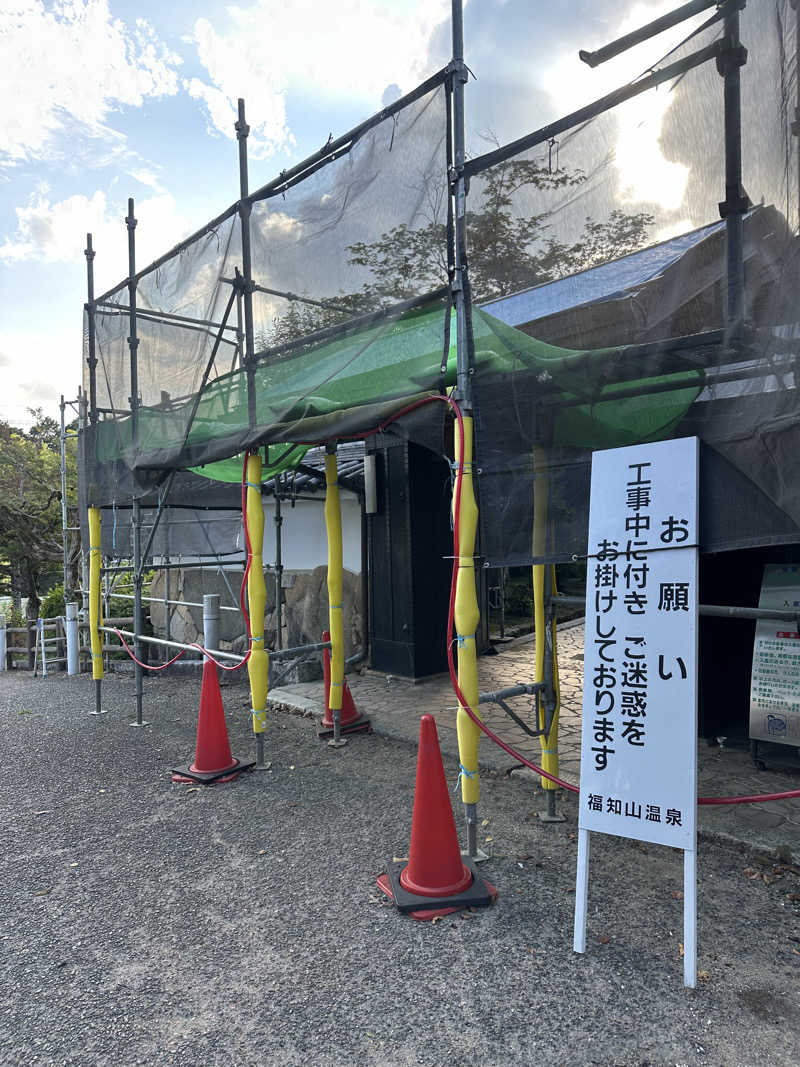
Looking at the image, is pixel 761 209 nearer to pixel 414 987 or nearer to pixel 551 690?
pixel 551 690

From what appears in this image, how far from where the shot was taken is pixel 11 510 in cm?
1338

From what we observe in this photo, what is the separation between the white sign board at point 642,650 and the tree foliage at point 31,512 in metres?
12.2

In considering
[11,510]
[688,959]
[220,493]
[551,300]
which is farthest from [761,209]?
[11,510]

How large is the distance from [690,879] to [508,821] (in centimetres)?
162

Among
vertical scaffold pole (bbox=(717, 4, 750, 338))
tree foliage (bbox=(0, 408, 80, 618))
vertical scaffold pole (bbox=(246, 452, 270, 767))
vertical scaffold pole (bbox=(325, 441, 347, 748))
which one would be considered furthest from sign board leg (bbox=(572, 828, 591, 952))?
tree foliage (bbox=(0, 408, 80, 618))

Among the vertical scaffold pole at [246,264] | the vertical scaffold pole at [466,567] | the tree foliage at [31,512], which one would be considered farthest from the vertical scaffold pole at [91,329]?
the tree foliage at [31,512]

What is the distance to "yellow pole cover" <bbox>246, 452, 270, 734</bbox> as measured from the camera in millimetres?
4793

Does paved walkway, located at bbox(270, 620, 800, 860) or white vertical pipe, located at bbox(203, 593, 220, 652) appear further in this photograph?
white vertical pipe, located at bbox(203, 593, 220, 652)

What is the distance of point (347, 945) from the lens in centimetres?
271

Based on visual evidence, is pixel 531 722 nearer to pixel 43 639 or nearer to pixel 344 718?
pixel 344 718

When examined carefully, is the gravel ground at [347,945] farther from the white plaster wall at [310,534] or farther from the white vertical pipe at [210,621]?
the white plaster wall at [310,534]

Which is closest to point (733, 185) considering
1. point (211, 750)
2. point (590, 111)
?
point (590, 111)

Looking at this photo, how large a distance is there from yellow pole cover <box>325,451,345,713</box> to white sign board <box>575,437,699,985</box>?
307 centimetres

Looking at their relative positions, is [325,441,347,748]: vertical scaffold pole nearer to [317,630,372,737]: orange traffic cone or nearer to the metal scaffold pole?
[317,630,372,737]: orange traffic cone
